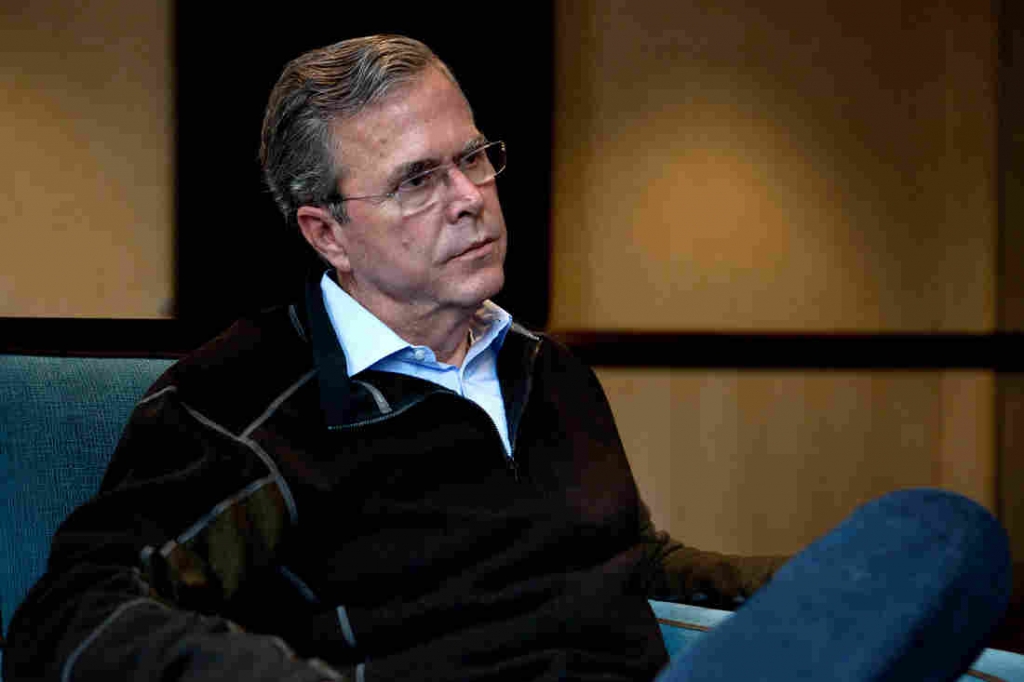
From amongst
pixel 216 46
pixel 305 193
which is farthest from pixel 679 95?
pixel 305 193

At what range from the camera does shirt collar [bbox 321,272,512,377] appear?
1510mm

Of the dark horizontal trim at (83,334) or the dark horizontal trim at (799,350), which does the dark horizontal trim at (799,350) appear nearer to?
the dark horizontal trim at (799,350)

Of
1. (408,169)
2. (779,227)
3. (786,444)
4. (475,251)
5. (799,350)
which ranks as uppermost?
(779,227)

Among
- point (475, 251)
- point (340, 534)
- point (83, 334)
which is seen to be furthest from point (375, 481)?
point (83, 334)

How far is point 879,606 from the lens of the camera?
0.91 m

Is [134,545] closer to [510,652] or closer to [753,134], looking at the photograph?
[510,652]

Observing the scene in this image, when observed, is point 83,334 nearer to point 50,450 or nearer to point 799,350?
point 50,450

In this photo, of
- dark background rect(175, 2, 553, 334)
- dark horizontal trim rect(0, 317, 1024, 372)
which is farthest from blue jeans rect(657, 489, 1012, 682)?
dark horizontal trim rect(0, 317, 1024, 372)

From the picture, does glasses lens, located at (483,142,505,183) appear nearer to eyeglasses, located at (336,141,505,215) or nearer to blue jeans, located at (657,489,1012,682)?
eyeglasses, located at (336,141,505,215)

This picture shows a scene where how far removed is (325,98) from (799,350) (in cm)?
286

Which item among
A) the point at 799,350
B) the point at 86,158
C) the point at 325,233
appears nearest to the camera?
the point at 325,233

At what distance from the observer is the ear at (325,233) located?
163 centimetres

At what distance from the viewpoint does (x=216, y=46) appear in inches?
112

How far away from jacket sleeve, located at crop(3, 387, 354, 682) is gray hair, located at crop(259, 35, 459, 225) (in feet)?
1.25
